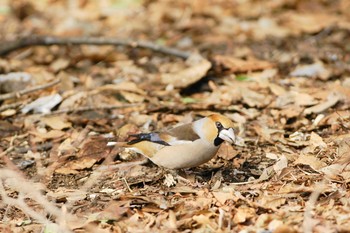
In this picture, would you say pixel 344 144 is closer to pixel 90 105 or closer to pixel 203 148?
pixel 203 148

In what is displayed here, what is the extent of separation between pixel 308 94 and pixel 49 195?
9.84 ft

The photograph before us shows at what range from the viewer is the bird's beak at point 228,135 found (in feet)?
15.9

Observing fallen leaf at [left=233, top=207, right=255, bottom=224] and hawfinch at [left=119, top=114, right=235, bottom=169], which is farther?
hawfinch at [left=119, top=114, right=235, bottom=169]

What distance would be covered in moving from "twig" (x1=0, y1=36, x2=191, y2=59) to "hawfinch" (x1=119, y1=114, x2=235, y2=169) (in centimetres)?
305

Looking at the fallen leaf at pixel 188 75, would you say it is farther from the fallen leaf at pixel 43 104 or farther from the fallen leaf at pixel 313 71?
the fallen leaf at pixel 43 104

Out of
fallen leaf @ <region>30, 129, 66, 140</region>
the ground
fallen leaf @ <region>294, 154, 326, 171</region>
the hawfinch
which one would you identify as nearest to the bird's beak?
the hawfinch

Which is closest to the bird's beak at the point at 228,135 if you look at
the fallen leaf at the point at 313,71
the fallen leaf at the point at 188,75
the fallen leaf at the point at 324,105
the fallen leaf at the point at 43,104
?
the fallen leaf at the point at 324,105

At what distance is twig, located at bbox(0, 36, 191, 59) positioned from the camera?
8062 millimetres

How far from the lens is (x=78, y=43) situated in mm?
8164

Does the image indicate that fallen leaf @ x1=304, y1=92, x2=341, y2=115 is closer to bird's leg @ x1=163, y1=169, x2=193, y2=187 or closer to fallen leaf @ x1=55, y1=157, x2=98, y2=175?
bird's leg @ x1=163, y1=169, x2=193, y2=187

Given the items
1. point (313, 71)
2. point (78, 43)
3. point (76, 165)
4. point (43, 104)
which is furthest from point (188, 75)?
point (76, 165)

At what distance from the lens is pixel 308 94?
21.9ft

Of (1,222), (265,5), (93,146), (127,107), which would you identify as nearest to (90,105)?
(127,107)

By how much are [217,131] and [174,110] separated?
5.48 ft
